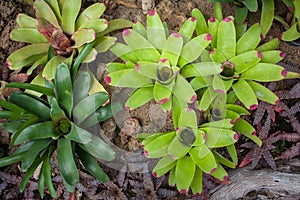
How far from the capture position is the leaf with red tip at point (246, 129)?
2.30 metres

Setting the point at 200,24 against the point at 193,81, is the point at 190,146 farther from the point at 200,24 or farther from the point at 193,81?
the point at 200,24

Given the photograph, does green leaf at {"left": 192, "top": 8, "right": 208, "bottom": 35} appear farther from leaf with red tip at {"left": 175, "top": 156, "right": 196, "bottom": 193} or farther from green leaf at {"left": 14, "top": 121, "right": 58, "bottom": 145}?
green leaf at {"left": 14, "top": 121, "right": 58, "bottom": 145}

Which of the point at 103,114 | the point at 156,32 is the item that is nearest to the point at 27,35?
the point at 103,114

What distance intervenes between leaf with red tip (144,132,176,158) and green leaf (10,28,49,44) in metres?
0.96

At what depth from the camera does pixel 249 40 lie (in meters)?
2.30

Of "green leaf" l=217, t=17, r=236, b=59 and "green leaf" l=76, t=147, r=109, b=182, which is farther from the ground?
"green leaf" l=217, t=17, r=236, b=59

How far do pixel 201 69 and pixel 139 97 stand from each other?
391 millimetres

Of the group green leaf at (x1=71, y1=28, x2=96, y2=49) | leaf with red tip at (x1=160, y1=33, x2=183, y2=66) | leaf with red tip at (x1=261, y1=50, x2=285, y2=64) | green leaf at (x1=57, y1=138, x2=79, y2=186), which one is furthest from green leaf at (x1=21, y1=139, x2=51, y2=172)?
leaf with red tip at (x1=261, y1=50, x2=285, y2=64)

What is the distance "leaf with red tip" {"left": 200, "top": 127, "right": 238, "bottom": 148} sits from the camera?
2.14m

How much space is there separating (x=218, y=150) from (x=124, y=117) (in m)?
0.67

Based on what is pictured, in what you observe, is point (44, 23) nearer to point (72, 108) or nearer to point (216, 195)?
point (72, 108)

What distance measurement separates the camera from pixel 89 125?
2.31m

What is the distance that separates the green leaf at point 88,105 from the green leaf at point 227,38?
0.74m

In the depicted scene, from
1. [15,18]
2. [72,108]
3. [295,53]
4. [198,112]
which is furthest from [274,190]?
[15,18]
